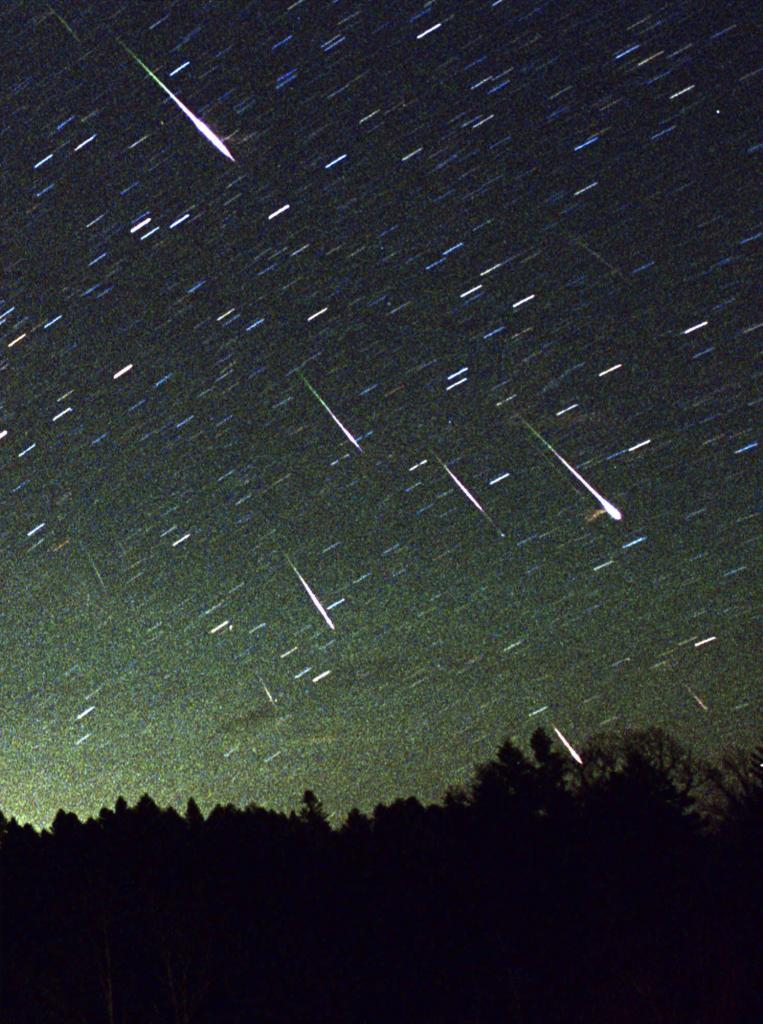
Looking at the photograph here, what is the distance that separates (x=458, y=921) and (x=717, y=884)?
887 cm

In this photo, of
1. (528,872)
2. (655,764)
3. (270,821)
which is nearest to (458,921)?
(528,872)

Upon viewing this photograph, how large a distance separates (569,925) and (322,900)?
350 inches

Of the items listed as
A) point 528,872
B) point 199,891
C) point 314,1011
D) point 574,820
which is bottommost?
point 574,820

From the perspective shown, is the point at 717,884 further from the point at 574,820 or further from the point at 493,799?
the point at 493,799

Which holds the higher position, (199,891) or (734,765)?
(199,891)

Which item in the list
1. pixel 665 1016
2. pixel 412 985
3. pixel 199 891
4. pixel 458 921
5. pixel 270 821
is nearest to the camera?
pixel 665 1016

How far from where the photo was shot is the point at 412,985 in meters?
29.2

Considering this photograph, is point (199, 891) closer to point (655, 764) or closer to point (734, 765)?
point (655, 764)

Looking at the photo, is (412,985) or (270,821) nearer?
(412,985)

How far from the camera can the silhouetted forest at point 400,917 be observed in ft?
75.2

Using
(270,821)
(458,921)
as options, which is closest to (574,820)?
(458,921)

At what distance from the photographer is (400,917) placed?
33.3 m

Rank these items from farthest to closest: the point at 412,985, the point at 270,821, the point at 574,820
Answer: the point at 270,821 < the point at 574,820 < the point at 412,985

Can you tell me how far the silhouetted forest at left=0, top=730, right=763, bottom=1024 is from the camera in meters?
22.9
